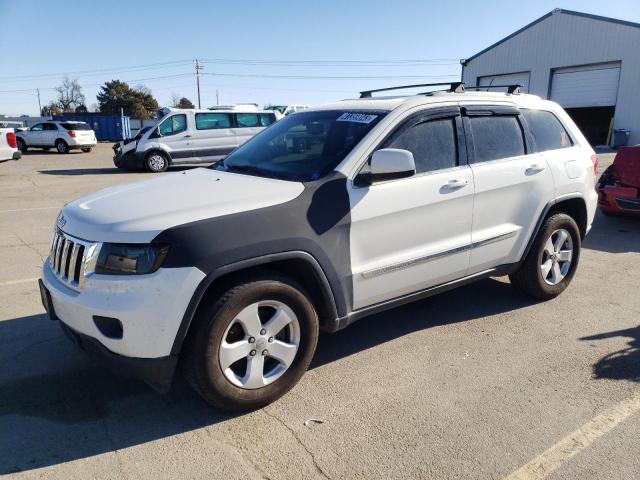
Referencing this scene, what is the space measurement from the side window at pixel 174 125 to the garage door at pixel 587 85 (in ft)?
73.4

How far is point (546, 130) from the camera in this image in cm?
450

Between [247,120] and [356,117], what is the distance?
45.0 ft

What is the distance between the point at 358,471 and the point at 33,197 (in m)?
10.7

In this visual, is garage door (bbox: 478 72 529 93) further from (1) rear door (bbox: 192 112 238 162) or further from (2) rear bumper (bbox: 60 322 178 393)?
(2) rear bumper (bbox: 60 322 178 393)

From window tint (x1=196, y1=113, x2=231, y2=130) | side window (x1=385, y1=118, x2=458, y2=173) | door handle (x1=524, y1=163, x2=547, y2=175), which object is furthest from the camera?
window tint (x1=196, y1=113, x2=231, y2=130)

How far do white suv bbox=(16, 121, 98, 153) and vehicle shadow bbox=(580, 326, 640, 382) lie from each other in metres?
27.2

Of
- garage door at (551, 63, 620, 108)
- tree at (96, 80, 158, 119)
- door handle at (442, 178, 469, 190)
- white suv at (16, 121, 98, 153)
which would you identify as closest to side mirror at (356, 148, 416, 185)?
door handle at (442, 178, 469, 190)

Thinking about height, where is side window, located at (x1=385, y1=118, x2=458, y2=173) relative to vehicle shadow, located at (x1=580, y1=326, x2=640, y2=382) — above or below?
above

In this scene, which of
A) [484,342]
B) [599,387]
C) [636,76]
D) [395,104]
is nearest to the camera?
[599,387]

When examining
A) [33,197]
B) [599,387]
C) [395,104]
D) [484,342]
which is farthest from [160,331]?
[33,197]

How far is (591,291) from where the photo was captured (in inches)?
194

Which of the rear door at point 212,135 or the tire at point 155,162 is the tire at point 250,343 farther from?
the tire at point 155,162

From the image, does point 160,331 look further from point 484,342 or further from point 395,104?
point 484,342

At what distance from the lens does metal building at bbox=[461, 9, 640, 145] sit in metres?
25.5
